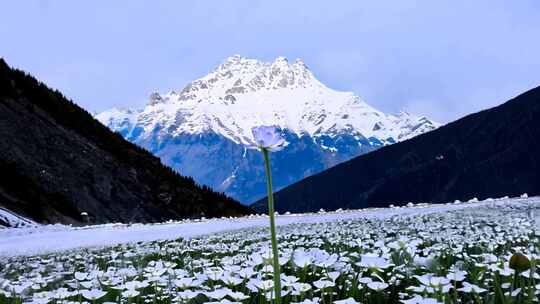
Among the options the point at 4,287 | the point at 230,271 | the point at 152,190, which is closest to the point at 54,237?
the point at 4,287

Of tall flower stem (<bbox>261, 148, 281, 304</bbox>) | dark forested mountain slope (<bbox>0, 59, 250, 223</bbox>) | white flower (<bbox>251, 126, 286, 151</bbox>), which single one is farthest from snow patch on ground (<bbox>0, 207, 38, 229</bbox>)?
tall flower stem (<bbox>261, 148, 281, 304</bbox>)

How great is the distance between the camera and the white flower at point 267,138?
2.42 meters

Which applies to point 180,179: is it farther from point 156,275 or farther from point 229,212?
point 156,275

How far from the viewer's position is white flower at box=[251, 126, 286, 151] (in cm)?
242

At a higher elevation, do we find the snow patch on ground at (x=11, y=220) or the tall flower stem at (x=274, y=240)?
the snow patch on ground at (x=11, y=220)

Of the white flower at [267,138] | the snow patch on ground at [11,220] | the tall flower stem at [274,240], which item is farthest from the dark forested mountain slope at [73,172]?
the tall flower stem at [274,240]

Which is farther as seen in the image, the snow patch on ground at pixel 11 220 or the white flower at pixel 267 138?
the snow patch on ground at pixel 11 220

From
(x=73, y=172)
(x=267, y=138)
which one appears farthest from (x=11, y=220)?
(x=267, y=138)

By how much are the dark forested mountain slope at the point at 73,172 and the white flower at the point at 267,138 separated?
28960 mm

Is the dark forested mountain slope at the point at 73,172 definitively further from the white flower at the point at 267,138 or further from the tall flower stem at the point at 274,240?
the tall flower stem at the point at 274,240

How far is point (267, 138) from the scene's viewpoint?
97.1 inches

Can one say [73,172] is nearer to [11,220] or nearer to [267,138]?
[11,220]

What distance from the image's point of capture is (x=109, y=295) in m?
4.46

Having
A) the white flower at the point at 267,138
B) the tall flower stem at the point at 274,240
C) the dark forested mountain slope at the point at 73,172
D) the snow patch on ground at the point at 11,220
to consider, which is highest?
the dark forested mountain slope at the point at 73,172
